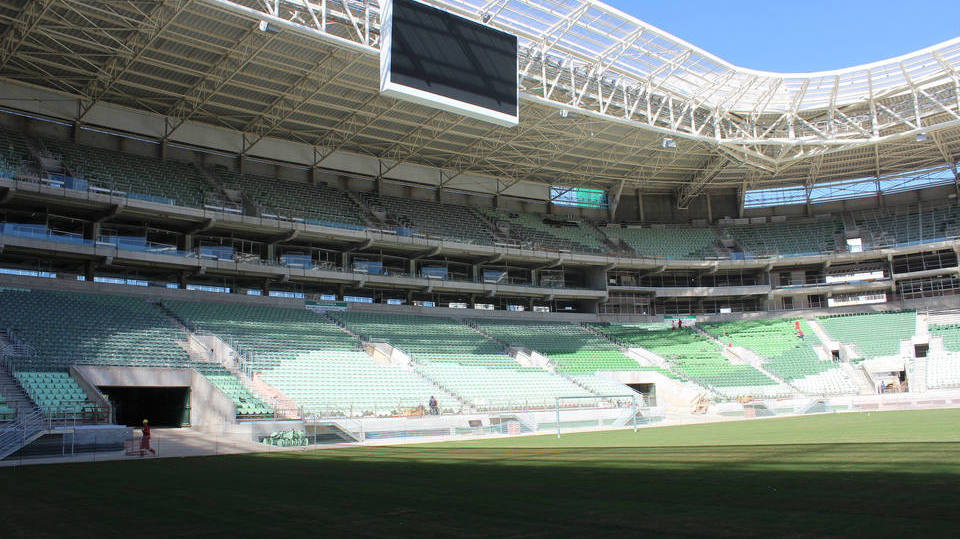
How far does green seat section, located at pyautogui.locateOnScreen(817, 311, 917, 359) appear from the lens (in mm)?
48000

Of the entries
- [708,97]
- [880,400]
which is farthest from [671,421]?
[708,97]

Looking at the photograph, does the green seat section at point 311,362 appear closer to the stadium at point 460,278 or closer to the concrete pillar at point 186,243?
the stadium at point 460,278

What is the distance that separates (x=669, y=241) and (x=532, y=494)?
168 feet

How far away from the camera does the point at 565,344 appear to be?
47312 mm

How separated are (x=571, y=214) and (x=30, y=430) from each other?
148 ft

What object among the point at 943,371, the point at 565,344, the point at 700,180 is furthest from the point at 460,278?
the point at 943,371

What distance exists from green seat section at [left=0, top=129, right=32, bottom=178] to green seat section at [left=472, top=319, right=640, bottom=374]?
26874 mm

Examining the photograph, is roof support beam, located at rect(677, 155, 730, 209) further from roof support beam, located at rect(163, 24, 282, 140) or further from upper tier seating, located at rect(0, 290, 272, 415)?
upper tier seating, located at rect(0, 290, 272, 415)

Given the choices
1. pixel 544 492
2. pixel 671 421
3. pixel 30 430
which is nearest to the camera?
pixel 544 492

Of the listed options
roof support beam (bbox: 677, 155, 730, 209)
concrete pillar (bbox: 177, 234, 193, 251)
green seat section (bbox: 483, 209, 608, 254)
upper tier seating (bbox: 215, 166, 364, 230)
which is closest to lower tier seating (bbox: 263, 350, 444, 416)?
upper tier seating (bbox: 215, 166, 364, 230)

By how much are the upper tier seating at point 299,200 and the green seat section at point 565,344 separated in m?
11.3

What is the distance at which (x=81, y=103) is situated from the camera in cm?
3916

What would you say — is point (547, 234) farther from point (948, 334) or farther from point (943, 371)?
point (948, 334)

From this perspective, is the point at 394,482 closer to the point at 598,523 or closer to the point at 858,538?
the point at 598,523
